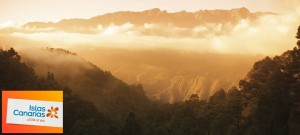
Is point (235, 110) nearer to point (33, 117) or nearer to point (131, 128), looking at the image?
point (131, 128)

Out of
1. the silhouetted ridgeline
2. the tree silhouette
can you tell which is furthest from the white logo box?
the tree silhouette

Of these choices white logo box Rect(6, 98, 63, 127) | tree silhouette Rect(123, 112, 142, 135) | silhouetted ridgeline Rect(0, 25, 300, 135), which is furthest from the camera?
tree silhouette Rect(123, 112, 142, 135)

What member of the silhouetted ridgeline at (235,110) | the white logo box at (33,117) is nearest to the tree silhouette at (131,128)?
the silhouetted ridgeline at (235,110)

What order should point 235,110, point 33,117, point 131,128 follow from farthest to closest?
1. point 235,110
2. point 131,128
3. point 33,117

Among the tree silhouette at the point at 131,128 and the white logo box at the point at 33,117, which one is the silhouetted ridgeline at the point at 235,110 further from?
the white logo box at the point at 33,117

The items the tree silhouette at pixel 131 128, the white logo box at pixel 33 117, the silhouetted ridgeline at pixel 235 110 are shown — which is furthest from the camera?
the tree silhouette at pixel 131 128

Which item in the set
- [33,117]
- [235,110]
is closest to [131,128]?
[235,110]

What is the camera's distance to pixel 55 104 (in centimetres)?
3916

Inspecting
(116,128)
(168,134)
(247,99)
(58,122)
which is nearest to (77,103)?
(116,128)

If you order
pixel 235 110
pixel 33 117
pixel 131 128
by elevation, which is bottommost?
pixel 131 128

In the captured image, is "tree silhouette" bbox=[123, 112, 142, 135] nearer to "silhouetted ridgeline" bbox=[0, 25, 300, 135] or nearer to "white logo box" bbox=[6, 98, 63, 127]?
"silhouetted ridgeline" bbox=[0, 25, 300, 135]

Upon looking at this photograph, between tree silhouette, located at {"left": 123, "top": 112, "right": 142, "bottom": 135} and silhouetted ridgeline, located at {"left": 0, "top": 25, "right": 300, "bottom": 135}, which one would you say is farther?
tree silhouette, located at {"left": 123, "top": 112, "right": 142, "bottom": 135}

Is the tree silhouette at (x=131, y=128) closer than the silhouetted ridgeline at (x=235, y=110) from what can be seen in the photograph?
No

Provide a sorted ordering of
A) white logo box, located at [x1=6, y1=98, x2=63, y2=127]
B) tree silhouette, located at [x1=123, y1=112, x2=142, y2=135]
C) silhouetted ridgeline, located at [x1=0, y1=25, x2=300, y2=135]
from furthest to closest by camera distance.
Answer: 1. tree silhouette, located at [x1=123, y1=112, x2=142, y2=135]
2. silhouetted ridgeline, located at [x1=0, y1=25, x2=300, y2=135]
3. white logo box, located at [x1=6, y1=98, x2=63, y2=127]
